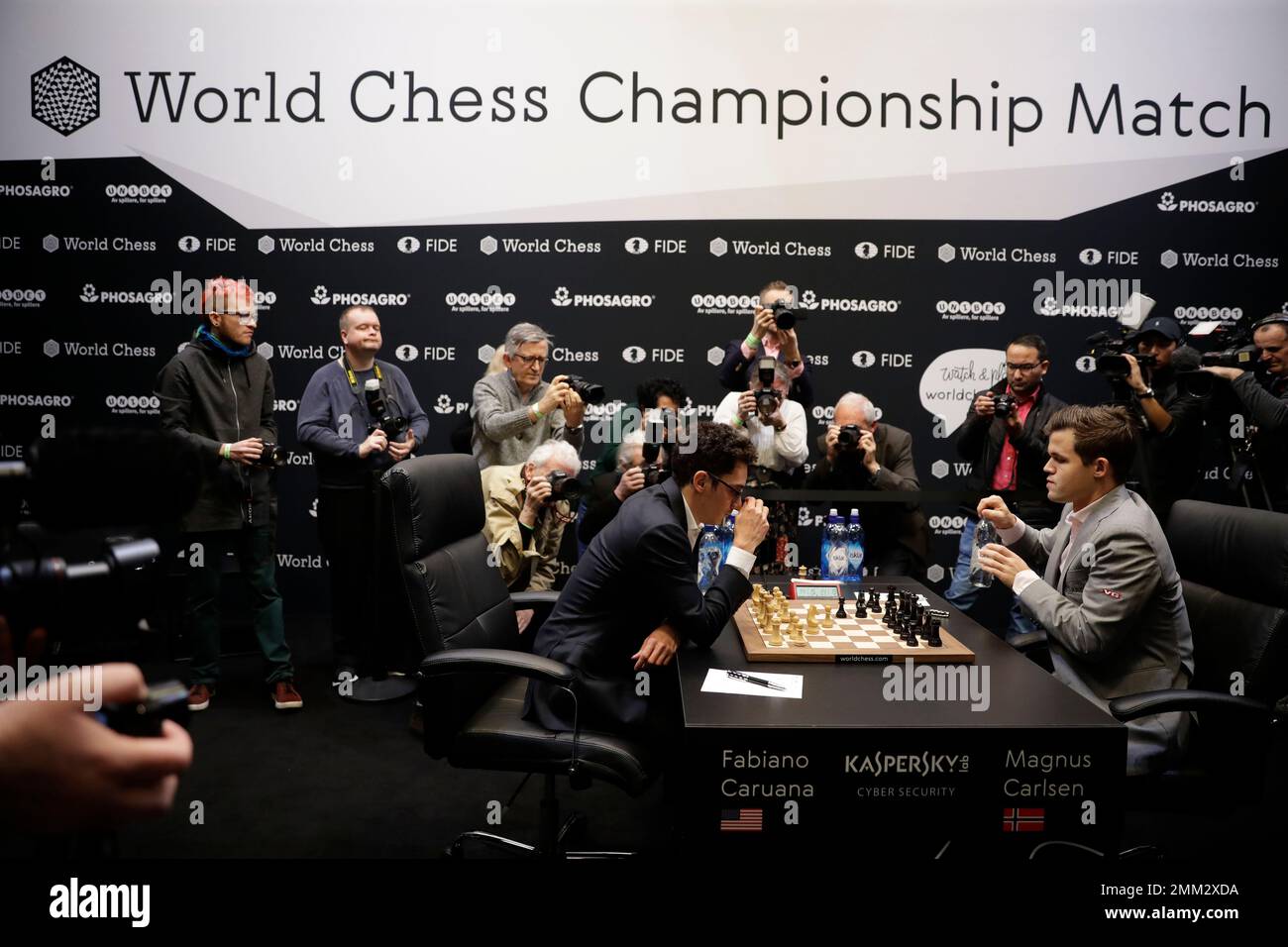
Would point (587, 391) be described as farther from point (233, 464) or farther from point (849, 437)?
point (233, 464)

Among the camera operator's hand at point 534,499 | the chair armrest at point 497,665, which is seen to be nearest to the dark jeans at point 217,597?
the camera operator's hand at point 534,499

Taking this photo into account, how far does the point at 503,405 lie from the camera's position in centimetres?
411

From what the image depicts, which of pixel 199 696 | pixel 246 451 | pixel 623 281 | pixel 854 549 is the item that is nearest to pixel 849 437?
pixel 854 549

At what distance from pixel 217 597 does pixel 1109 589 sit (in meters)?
3.21

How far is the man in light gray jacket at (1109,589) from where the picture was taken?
2057mm

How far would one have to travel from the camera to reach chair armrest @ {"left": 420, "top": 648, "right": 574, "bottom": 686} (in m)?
2.03

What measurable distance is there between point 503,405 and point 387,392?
0.53 metres

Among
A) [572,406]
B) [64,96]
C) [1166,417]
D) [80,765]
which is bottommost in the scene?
[80,765]

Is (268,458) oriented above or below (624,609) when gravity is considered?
above

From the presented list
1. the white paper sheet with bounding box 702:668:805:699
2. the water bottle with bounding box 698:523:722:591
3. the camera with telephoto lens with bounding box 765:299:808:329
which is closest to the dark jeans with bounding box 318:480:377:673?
the water bottle with bounding box 698:523:722:591

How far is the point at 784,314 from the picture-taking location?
3.81m

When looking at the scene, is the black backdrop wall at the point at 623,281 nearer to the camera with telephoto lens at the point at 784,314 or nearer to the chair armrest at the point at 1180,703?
the camera with telephoto lens at the point at 784,314

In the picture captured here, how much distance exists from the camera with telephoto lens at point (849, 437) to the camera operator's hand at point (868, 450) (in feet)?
0.09
